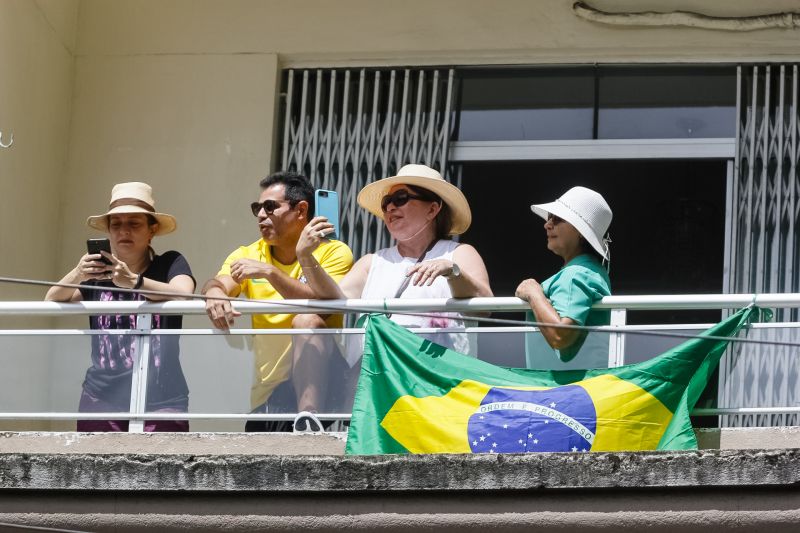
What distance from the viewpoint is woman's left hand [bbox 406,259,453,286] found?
8.53 meters

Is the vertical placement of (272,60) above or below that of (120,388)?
above

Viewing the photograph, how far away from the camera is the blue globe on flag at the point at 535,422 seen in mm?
8289

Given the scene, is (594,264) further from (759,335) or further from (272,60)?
(272,60)

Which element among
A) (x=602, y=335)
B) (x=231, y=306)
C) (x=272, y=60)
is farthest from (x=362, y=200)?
(x=272, y=60)

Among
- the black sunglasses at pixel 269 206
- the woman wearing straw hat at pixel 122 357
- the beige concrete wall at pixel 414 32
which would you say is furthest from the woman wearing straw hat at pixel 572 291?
the beige concrete wall at pixel 414 32

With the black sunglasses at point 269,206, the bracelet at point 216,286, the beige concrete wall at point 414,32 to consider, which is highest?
the beige concrete wall at point 414,32

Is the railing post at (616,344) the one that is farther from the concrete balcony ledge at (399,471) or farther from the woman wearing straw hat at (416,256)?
the concrete balcony ledge at (399,471)

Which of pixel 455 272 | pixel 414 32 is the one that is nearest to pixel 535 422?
pixel 455 272

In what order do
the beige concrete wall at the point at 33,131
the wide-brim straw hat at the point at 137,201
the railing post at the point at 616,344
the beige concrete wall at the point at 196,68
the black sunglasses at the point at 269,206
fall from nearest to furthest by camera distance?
the railing post at the point at 616,344 < the black sunglasses at the point at 269,206 < the wide-brim straw hat at the point at 137,201 < the beige concrete wall at the point at 33,131 < the beige concrete wall at the point at 196,68

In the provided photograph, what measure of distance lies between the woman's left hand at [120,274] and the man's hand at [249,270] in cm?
54

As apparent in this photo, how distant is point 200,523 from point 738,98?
5.47m

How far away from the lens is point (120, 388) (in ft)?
29.9

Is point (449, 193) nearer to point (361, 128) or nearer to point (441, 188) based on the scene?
point (441, 188)

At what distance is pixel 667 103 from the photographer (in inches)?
486
